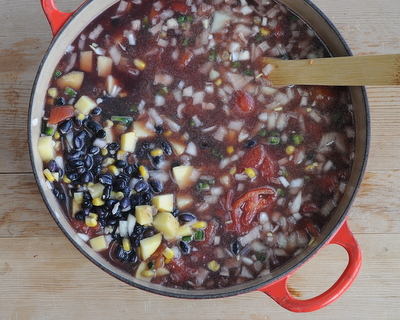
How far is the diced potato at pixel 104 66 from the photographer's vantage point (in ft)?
8.44

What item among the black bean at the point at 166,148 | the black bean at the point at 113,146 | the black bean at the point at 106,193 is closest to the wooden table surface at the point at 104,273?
the black bean at the point at 106,193

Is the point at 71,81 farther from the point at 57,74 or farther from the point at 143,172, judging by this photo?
the point at 143,172

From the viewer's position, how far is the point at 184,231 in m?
2.50

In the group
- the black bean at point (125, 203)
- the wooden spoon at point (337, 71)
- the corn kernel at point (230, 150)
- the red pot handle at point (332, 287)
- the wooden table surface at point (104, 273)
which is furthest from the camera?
the wooden table surface at point (104, 273)

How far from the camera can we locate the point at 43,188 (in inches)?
95.1

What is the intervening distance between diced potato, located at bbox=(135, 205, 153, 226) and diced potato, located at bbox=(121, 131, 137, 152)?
32 cm

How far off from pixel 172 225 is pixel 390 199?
4.14ft

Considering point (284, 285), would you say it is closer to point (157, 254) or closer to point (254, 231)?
point (254, 231)

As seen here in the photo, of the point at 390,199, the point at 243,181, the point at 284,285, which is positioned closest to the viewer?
the point at 284,285

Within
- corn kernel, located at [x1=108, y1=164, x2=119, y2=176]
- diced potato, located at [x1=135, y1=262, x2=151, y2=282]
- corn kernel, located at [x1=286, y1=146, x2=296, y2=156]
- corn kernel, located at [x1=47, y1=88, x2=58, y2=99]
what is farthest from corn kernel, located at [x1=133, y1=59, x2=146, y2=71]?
diced potato, located at [x1=135, y1=262, x2=151, y2=282]

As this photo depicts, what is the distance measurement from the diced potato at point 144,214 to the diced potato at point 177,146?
0.34 m

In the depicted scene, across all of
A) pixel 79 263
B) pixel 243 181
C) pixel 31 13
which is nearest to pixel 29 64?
pixel 31 13

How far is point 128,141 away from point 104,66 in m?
0.44

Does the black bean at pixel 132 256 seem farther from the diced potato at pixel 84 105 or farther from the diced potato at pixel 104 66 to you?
the diced potato at pixel 104 66
